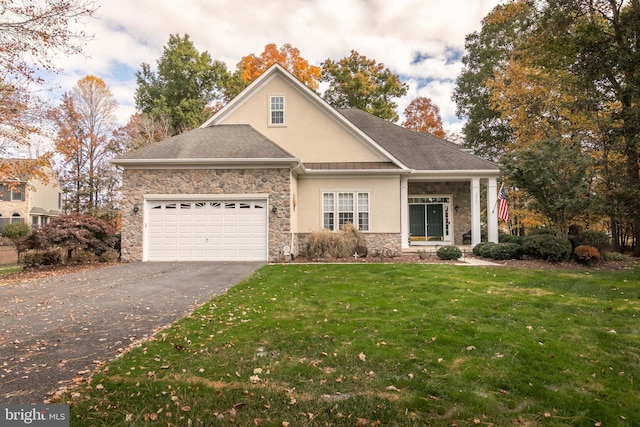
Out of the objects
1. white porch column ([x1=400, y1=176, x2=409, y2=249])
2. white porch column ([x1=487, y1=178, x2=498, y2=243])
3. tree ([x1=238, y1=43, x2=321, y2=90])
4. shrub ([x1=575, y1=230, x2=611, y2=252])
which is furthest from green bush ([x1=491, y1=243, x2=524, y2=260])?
tree ([x1=238, y1=43, x2=321, y2=90])

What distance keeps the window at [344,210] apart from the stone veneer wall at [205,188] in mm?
2476

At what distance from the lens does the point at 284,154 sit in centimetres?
1288

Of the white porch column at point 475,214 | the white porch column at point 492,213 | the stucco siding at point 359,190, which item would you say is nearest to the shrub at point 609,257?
the white porch column at point 492,213

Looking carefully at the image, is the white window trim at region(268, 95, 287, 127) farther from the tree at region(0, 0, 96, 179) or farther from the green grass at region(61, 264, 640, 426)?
the green grass at region(61, 264, 640, 426)

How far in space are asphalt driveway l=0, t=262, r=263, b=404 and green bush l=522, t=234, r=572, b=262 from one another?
9809 millimetres

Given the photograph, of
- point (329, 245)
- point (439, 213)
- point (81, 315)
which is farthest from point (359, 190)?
point (81, 315)

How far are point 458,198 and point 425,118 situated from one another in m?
14.0

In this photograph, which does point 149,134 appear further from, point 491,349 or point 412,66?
point 491,349

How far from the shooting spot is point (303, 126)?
15.5m

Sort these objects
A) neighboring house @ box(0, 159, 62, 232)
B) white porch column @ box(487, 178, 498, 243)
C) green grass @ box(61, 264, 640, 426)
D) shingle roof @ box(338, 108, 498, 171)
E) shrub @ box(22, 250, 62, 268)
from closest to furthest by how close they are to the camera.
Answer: green grass @ box(61, 264, 640, 426) → shrub @ box(22, 250, 62, 268) → white porch column @ box(487, 178, 498, 243) → shingle roof @ box(338, 108, 498, 171) → neighboring house @ box(0, 159, 62, 232)

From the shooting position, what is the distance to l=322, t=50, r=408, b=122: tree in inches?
1078

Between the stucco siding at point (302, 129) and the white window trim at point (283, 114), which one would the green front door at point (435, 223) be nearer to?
the stucco siding at point (302, 129)

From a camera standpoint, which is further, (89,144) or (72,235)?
(89,144)

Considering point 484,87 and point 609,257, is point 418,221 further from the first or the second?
point 484,87
